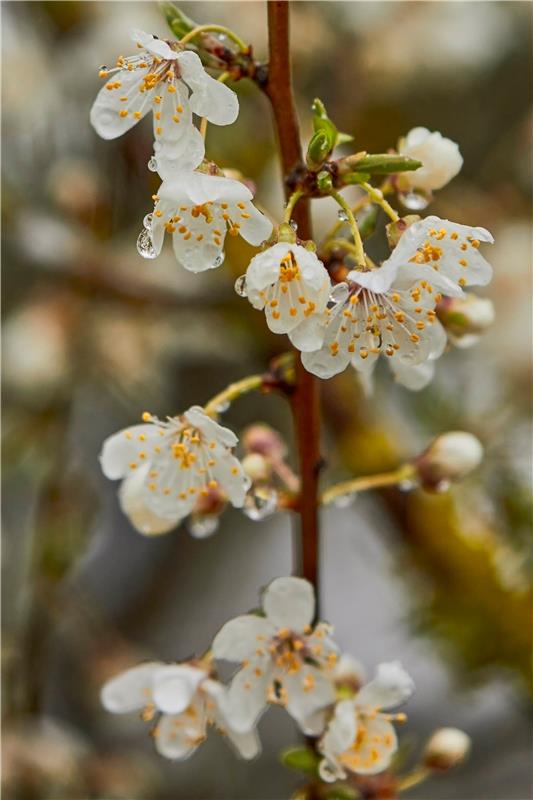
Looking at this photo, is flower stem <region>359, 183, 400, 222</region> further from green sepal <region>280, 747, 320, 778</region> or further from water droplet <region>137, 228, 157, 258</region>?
green sepal <region>280, 747, 320, 778</region>

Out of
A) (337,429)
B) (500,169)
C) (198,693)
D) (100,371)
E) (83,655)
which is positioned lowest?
(198,693)

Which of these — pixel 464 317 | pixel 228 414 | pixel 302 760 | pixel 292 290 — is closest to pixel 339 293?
pixel 292 290

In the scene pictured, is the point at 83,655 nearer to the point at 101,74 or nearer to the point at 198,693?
the point at 198,693

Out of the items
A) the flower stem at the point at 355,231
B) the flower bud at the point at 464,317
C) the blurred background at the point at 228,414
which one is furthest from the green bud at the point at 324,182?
the blurred background at the point at 228,414

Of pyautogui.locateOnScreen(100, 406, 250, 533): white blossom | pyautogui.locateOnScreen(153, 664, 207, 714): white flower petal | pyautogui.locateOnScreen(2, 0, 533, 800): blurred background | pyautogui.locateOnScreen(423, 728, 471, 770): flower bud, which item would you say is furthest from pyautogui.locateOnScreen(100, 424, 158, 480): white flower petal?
pyautogui.locateOnScreen(2, 0, 533, 800): blurred background

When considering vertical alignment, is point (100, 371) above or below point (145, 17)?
below

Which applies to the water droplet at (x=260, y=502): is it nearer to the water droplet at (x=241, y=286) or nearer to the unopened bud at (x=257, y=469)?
the unopened bud at (x=257, y=469)

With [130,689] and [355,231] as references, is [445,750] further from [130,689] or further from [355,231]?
[355,231]

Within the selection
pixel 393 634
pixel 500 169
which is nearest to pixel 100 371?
pixel 393 634
